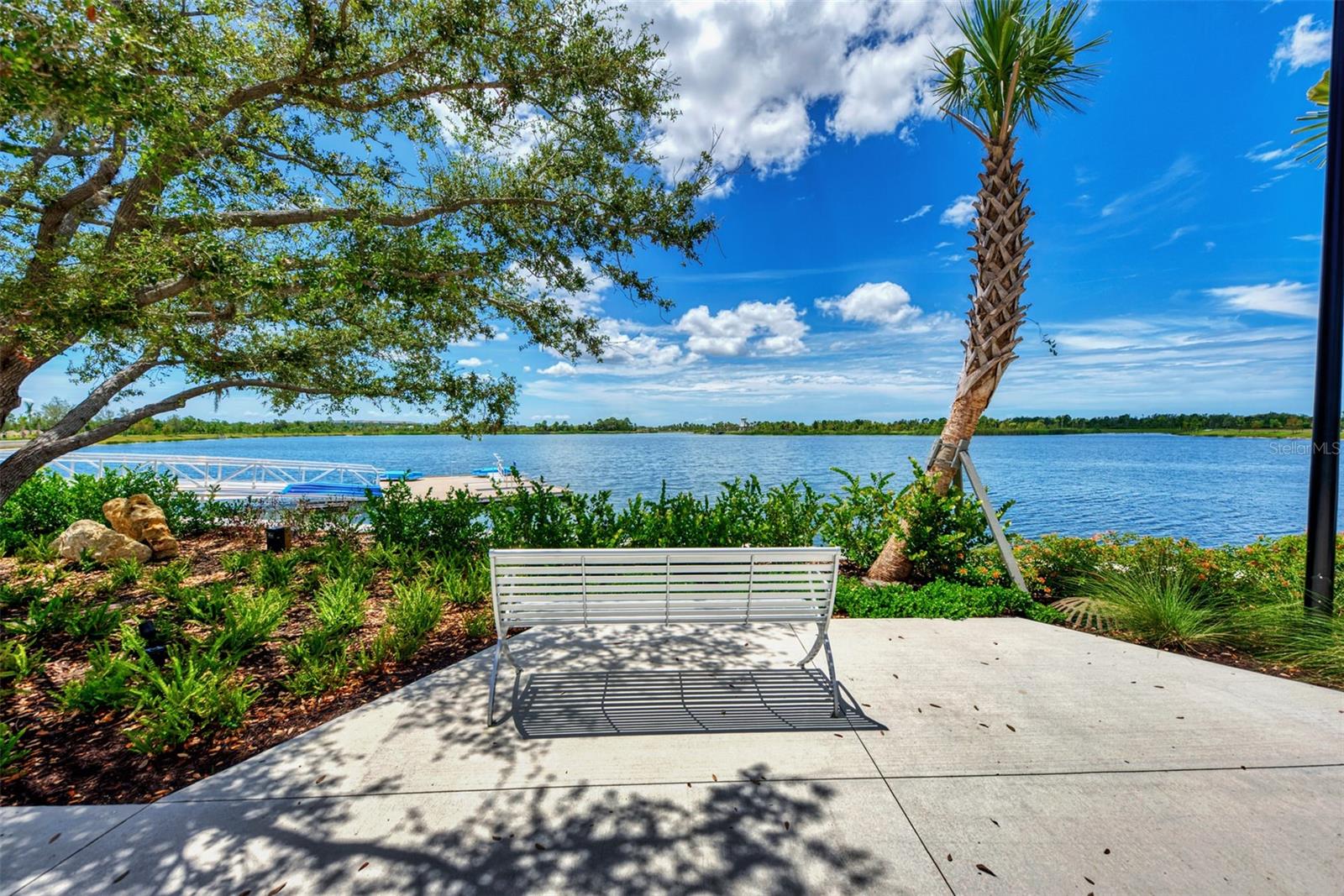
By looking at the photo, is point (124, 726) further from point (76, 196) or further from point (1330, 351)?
point (1330, 351)

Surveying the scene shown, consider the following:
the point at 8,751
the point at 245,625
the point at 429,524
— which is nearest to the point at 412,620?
the point at 245,625

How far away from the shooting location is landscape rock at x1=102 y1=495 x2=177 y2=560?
21.4ft

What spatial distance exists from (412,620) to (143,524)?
17.9 feet

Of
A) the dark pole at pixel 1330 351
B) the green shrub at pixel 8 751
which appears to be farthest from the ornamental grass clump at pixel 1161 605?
the green shrub at pixel 8 751

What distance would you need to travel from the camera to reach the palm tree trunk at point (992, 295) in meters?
5.34

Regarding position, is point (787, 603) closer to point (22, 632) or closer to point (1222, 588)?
point (1222, 588)

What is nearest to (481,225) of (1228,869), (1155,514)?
(1228,869)

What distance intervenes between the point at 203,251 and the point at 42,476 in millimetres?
7736

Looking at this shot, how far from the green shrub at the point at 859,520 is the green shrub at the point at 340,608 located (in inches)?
205

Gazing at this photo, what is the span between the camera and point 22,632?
3934mm

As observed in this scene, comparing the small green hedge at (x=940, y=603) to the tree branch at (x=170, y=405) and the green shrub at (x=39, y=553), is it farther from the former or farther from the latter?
the green shrub at (x=39, y=553)

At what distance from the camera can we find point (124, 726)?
2.92 metres

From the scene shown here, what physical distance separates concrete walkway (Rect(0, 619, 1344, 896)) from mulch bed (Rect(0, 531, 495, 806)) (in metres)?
0.19

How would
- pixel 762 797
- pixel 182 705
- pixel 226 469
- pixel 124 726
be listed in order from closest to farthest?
pixel 762 797, pixel 182 705, pixel 124 726, pixel 226 469
